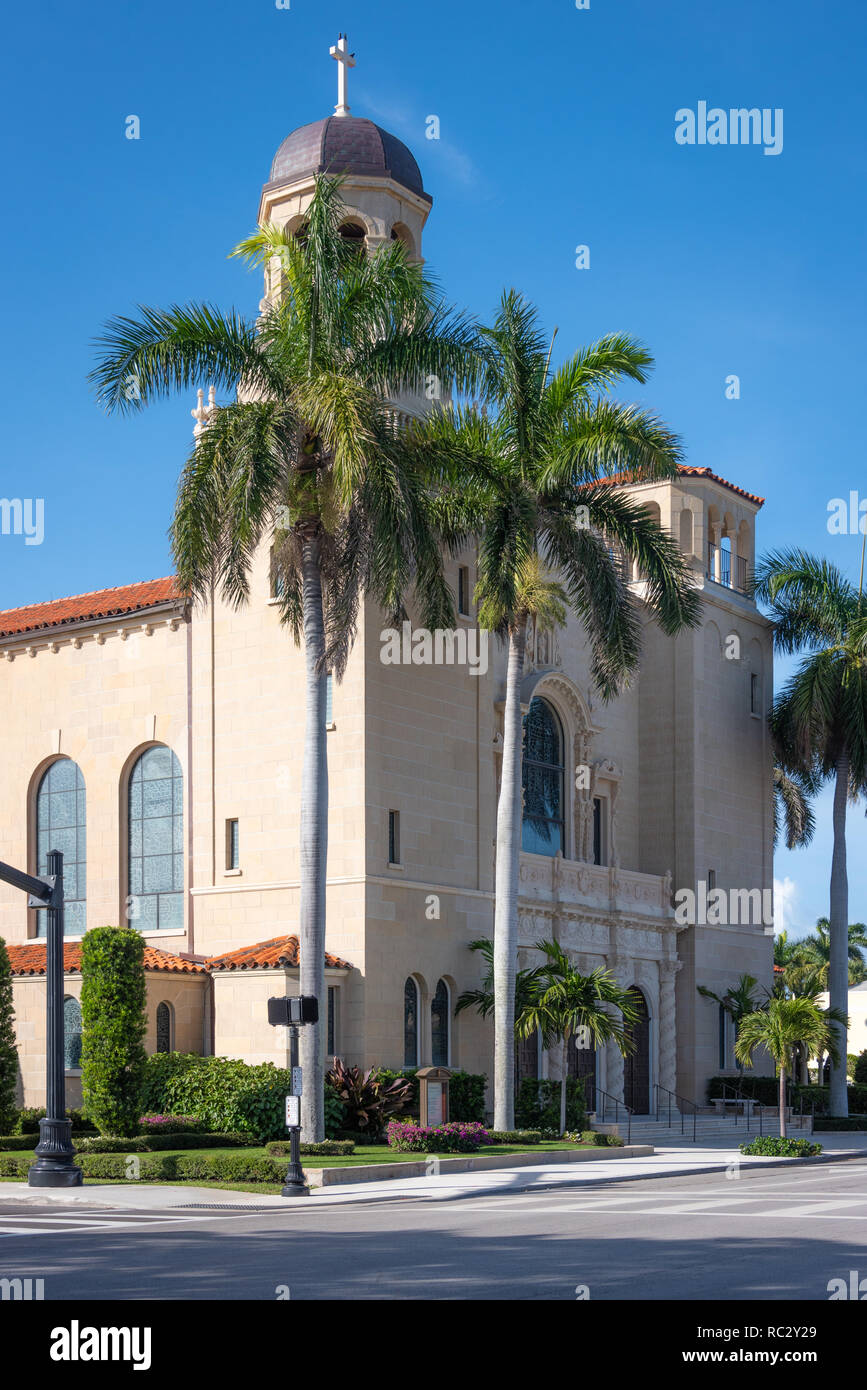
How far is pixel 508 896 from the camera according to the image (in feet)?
103

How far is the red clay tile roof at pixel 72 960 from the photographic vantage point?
33594mm

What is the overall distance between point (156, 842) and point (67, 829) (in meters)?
3.26

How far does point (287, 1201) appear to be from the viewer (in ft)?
71.2

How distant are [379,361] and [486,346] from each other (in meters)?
2.52

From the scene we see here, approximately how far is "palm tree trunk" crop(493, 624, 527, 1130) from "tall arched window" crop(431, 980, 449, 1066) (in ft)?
11.6

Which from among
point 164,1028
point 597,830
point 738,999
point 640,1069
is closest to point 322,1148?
point 164,1028

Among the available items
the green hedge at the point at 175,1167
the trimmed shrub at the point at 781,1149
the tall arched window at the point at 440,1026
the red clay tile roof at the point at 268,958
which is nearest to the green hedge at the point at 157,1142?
the green hedge at the point at 175,1167

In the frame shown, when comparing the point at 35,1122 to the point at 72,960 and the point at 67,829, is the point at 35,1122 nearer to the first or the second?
the point at 72,960

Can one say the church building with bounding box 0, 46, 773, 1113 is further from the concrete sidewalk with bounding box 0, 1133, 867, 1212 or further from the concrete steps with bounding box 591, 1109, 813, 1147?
the concrete sidewalk with bounding box 0, 1133, 867, 1212

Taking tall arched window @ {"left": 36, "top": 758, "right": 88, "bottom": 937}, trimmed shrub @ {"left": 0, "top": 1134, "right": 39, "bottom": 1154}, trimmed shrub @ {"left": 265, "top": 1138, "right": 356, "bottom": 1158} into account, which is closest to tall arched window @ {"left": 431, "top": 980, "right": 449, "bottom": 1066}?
trimmed shrub @ {"left": 265, "top": 1138, "right": 356, "bottom": 1158}

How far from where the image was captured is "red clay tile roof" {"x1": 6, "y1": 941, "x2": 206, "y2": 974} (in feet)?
110

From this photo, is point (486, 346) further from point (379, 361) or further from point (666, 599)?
point (666, 599)

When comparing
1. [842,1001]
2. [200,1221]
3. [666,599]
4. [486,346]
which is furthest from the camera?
[842,1001]
